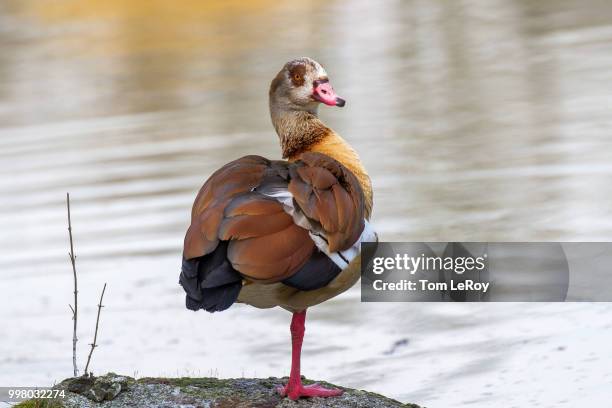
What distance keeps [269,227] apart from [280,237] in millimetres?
60

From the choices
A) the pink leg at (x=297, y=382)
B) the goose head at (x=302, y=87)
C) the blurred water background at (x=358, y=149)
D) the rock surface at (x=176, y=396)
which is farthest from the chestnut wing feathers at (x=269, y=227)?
the blurred water background at (x=358, y=149)

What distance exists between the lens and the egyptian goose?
4.60 metres

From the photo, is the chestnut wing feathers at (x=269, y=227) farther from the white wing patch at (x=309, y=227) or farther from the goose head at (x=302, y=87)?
the goose head at (x=302, y=87)

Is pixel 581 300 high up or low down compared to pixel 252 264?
down

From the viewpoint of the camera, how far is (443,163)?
475 inches

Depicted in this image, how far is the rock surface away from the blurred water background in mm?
1602

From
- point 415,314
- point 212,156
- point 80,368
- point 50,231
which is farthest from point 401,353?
point 212,156

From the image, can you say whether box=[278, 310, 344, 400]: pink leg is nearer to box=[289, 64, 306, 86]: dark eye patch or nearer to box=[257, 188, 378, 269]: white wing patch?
box=[257, 188, 378, 269]: white wing patch

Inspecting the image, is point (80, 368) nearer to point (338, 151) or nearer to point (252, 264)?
point (338, 151)

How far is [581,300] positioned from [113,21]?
59.1ft

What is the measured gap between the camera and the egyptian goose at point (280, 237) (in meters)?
4.60

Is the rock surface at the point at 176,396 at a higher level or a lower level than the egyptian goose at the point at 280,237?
lower

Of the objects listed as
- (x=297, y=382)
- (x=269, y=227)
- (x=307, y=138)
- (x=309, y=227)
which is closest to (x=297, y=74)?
(x=307, y=138)

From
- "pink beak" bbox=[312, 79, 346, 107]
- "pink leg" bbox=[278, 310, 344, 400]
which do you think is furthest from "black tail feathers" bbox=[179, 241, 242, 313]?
"pink beak" bbox=[312, 79, 346, 107]
